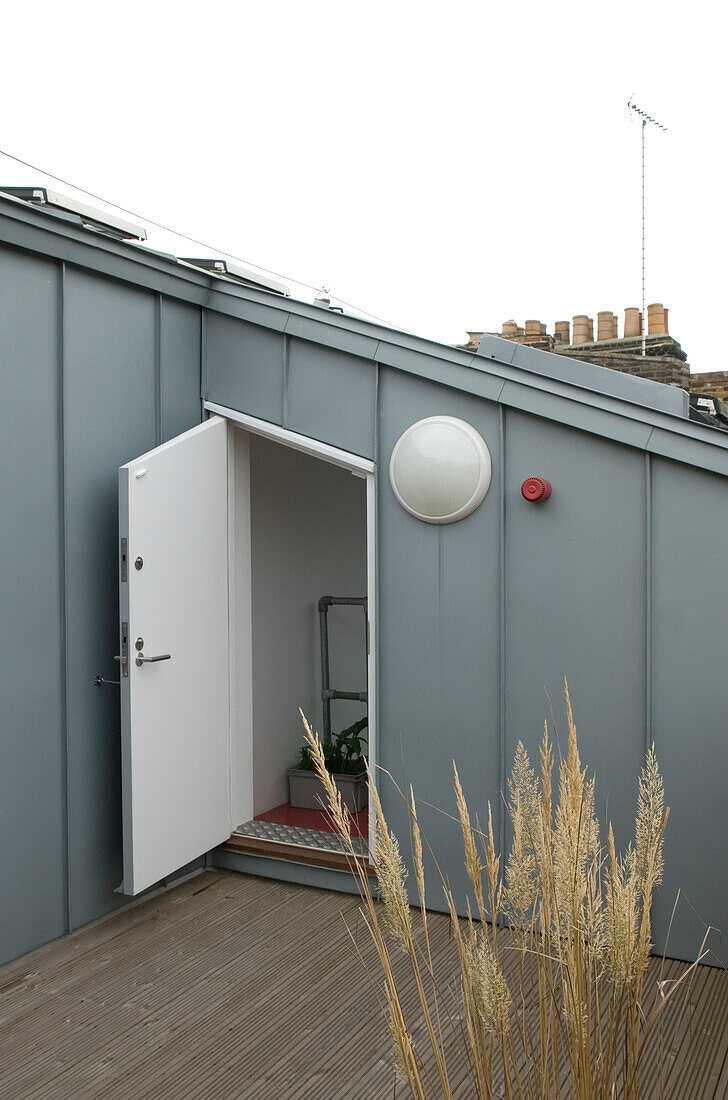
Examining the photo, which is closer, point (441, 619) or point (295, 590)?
point (441, 619)

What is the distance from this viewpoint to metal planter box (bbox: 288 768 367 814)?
4.69 meters

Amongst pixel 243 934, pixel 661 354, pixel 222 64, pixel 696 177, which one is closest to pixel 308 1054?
pixel 243 934

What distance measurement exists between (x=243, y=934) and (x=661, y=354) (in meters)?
5.05

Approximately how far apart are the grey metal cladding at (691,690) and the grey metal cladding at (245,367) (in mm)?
1616

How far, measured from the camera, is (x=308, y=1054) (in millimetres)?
2666

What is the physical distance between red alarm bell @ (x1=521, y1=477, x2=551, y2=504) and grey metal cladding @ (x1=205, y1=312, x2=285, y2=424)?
1.14 meters

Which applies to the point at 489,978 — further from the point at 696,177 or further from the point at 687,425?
the point at 696,177

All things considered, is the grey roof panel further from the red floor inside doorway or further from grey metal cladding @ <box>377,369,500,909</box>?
the red floor inside doorway

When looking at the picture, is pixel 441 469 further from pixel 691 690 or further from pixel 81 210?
pixel 81 210

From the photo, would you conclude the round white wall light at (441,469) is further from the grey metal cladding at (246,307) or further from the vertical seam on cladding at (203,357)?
the vertical seam on cladding at (203,357)

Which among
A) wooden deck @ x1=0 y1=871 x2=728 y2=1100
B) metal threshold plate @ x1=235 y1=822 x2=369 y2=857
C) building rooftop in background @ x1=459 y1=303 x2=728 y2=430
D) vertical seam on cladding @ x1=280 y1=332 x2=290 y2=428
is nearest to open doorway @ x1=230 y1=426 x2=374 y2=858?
metal threshold plate @ x1=235 y1=822 x2=369 y2=857

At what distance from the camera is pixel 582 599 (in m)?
3.36

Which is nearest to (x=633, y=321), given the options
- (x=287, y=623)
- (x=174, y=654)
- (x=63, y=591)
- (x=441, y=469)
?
(x=287, y=623)

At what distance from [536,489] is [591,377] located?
1176 millimetres
